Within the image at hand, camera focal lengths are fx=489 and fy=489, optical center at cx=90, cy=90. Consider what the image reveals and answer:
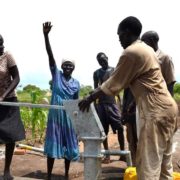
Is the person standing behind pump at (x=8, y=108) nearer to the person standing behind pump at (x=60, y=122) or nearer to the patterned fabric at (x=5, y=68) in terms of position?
the patterned fabric at (x=5, y=68)

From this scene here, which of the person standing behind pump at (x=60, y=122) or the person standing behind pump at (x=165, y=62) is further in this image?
the person standing behind pump at (x=60, y=122)

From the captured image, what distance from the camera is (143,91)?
12.4 ft

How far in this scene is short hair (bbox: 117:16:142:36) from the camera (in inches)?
152

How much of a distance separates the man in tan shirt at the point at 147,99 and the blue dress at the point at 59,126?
2.01 m

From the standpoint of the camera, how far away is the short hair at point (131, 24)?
12.7ft

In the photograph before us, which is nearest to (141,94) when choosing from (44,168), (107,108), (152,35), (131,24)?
(131,24)

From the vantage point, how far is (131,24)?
3867 millimetres

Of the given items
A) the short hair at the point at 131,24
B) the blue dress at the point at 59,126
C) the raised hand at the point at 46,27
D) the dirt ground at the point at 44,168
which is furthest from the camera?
the dirt ground at the point at 44,168

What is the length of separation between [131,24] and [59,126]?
2203 mm

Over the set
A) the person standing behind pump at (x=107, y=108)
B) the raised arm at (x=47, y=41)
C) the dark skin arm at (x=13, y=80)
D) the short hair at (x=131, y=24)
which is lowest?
the person standing behind pump at (x=107, y=108)

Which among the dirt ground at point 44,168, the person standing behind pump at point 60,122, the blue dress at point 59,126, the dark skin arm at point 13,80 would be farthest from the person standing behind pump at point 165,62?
the dark skin arm at point 13,80

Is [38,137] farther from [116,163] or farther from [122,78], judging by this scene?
[122,78]

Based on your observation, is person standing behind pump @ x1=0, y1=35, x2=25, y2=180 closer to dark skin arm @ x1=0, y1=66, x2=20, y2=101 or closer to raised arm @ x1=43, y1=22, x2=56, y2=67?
dark skin arm @ x1=0, y1=66, x2=20, y2=101

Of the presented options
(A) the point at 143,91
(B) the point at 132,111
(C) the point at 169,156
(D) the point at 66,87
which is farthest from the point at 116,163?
(A) the point at 143,91
